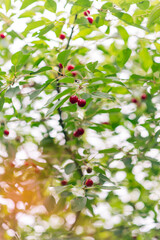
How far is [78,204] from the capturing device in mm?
1527

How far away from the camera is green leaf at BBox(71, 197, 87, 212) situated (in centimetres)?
151

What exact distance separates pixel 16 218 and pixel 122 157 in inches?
41.9

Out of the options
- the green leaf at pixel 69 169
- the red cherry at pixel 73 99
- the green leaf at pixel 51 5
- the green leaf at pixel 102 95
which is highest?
the green leaf at pixel 51 5

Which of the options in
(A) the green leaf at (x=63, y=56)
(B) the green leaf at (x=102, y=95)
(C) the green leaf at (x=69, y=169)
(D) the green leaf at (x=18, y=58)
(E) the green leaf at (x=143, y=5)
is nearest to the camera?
(B) the green leaf at (x=102, y=95)

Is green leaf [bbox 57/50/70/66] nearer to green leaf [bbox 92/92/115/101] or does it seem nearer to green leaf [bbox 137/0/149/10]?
green leaf [bbox 92/92/115/101]

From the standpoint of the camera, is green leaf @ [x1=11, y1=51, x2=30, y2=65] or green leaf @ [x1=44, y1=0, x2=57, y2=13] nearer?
green leaf @ [x1=11, y1=51, x2=30, y2=65]

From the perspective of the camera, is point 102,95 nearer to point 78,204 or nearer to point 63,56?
point 63,56

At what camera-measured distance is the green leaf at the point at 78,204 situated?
151 centimetres

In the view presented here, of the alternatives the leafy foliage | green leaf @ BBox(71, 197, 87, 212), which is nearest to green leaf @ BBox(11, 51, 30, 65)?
the leafy foliage

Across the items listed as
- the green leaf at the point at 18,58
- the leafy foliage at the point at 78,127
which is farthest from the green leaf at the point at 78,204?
the green leaf at the point at 18,58

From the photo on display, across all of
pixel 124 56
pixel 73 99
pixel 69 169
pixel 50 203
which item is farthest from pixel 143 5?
pixel 50 203

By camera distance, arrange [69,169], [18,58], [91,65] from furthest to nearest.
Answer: [69,169] < [18,58] < [91,65]

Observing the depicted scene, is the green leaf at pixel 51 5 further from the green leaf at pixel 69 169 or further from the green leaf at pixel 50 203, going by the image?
the green leaf at pixel 50 203

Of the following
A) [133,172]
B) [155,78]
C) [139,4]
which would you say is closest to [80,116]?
[155,78]
